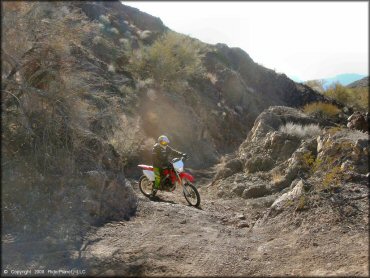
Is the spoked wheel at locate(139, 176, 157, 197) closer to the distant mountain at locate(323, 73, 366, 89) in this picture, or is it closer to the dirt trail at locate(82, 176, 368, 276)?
the dirt trail at locate(82, 176, 368, 276)

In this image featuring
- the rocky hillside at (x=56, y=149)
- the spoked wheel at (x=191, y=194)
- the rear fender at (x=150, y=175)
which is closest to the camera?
the rocky hillside at (x=56, y=149)

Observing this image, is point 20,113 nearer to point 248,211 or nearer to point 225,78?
point 248,211

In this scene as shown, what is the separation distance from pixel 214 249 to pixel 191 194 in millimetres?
3729

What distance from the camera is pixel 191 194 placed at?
10.8 m

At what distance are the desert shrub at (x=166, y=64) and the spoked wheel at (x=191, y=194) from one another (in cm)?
1274

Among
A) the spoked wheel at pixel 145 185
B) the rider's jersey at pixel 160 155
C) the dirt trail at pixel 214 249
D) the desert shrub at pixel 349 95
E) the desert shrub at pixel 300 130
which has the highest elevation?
the desert shrub at pixel 349 95

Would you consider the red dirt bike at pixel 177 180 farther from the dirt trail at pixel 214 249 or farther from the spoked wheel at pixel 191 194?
the dirt trail at pixel 214 249

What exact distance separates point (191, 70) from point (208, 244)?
19814 mm

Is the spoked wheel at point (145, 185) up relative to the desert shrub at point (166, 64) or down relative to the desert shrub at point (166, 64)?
down

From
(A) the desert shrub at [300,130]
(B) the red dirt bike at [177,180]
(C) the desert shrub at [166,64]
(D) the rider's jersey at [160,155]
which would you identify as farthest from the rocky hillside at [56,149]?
(C) the desert shrub at [166,64]

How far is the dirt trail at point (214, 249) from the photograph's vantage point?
601 cm

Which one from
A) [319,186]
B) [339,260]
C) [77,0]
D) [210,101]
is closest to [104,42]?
[77,0]

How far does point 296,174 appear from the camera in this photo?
10.5 meters

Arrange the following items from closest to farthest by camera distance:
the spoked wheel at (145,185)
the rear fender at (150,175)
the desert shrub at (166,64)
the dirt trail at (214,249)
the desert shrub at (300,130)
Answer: the dirt trail at (214,249) < the rear fender at (150,175) < the spoked wheel at (145,185) < the desert shrub at (300,130) < the desert shrub at (166,64)
